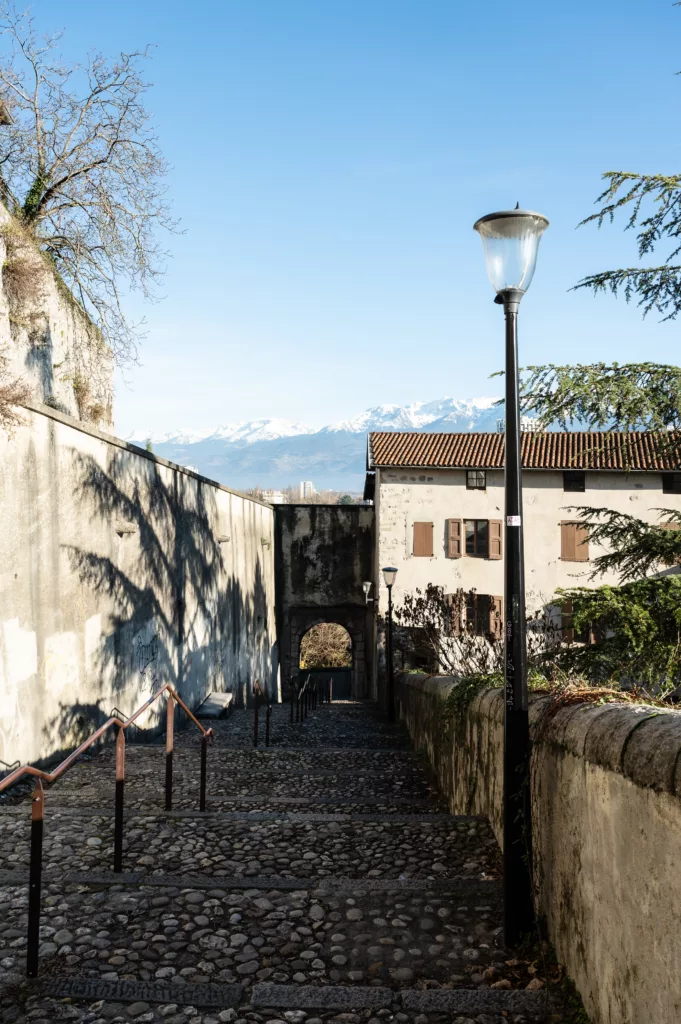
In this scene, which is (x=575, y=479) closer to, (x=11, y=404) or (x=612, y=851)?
(x=11, y=404)

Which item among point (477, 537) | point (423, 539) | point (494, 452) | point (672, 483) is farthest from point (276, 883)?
point (672, 483)

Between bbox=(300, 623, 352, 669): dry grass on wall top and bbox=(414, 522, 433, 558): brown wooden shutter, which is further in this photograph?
bbox=(300, 623, 352, 669): dry grass on wall top

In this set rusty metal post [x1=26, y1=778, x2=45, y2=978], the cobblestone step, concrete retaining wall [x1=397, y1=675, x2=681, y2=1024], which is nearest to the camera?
concrete retaining wall [x1=397, y1=675, x2=681, y2=1024]

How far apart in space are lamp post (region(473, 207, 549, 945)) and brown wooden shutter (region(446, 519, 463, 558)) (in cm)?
2308

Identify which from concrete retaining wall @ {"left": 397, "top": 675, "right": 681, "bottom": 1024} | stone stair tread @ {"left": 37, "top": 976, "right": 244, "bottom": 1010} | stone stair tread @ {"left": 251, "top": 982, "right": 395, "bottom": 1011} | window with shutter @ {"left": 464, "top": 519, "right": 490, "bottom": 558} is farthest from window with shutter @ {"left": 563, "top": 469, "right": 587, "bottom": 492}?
stone stair tread @ {"left": 37, "top": 976, "right": 244, "bottom": 1010}

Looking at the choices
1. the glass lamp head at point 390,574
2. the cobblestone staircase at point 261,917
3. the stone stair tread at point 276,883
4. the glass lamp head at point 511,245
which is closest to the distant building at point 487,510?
the glass lamp head at point 390,574

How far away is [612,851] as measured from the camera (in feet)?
8.68

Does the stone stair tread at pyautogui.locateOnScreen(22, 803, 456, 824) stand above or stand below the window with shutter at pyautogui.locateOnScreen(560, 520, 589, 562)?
below

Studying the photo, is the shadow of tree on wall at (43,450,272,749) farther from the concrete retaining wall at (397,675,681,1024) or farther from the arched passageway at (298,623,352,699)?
the arched passageway at (298,623,352,699)

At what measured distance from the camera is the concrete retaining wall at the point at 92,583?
7480 millimetres

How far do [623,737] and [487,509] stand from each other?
24833 mm

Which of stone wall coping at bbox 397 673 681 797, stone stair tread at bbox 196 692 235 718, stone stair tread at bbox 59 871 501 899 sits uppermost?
stone wall coping at bbox 397 673 681 797

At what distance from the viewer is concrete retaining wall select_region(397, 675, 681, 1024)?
7.27ft

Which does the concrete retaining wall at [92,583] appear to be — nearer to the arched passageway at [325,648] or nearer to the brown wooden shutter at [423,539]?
the brown wooden shutter at [423,539]
